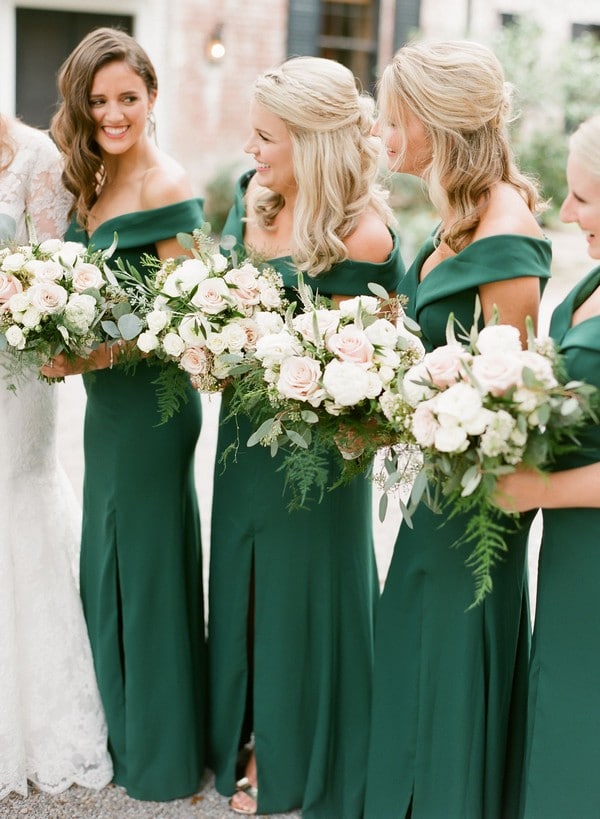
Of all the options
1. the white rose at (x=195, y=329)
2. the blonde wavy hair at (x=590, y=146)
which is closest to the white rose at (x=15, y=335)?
the white rose at (x=195, y=329)

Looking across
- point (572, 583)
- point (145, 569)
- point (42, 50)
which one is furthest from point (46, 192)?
point (42, 50)

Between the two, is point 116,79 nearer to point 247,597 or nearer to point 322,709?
point 247,597

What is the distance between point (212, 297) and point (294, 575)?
103 cm

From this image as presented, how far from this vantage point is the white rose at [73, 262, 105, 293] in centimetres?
297

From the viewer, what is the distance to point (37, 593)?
11.8ft

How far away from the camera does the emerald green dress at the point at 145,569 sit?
11.4 ft

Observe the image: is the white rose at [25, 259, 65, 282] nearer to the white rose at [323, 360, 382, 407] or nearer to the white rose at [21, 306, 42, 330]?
the white rose at [21, 306, 42, 330]

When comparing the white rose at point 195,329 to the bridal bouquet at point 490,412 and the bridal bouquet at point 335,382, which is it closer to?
the bridal bouquet at point 335,382

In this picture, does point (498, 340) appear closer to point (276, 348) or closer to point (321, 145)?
point (276, 348)

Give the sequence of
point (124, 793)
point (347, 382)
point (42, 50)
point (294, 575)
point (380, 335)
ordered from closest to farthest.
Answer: point (347, 382), point (380, 335), point (294, 575), point (124, 793), point (42, 50)

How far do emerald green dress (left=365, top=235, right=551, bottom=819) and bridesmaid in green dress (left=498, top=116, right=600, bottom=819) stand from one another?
183mm

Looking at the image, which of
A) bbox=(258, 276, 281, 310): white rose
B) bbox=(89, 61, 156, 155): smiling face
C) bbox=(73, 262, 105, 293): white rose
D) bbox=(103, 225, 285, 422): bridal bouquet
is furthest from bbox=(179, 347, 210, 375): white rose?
bbox=(89, 61, 156, 155): smiling face

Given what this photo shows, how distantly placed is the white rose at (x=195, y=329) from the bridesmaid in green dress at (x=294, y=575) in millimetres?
428

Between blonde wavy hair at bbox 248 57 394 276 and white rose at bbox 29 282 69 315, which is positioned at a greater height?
blonde wavy hair at bbox 248 57 394 276
